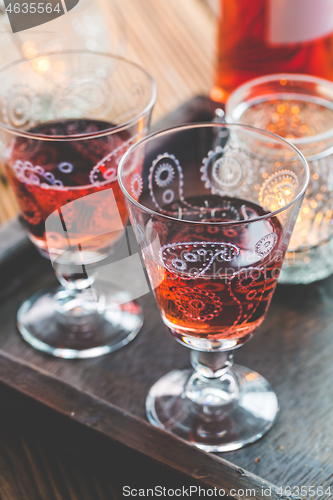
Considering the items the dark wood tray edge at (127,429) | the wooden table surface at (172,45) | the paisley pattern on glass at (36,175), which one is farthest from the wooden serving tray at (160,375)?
the wooden table surface at (172,45)

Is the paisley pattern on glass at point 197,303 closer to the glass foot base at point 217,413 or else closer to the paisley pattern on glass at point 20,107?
the glass foot base at point 217,413

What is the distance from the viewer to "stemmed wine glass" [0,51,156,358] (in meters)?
0.39

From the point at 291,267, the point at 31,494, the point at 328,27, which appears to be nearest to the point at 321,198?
the point at 291,267

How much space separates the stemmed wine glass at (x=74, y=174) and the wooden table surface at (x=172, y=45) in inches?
6.9

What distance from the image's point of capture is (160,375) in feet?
1.39

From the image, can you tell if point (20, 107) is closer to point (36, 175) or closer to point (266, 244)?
point (36, 175)

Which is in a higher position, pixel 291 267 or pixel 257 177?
pixel 257 177

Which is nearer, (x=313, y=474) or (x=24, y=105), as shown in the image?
(x=313, y=474)

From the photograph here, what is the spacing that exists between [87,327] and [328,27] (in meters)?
0.33

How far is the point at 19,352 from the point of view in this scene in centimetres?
45

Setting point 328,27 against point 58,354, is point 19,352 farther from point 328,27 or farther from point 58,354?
point 328,27

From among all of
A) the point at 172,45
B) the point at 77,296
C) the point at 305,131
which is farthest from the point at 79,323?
the point at 172,45

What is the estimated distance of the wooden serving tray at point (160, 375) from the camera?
343 mm

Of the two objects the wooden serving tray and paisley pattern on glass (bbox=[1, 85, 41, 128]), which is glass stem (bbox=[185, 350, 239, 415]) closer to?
the wooden serving tray
